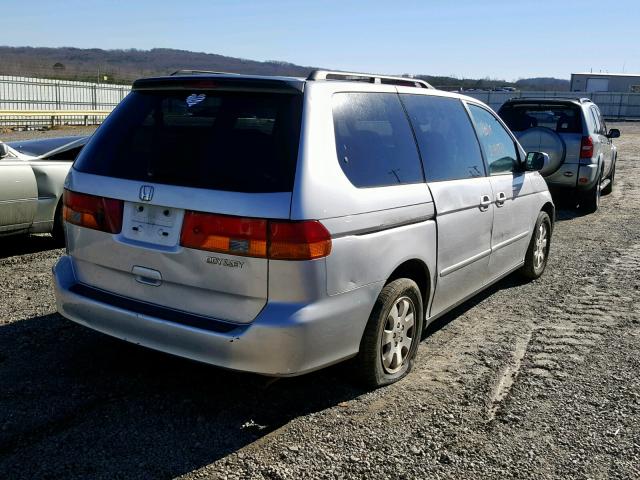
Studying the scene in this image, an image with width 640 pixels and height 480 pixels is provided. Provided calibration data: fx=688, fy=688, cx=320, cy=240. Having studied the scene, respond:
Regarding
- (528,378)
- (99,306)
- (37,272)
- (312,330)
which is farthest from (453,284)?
(37,272)

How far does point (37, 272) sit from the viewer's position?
251 inches

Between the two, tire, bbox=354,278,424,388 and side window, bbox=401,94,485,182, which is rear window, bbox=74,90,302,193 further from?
side window, bbox=401,94,485,182

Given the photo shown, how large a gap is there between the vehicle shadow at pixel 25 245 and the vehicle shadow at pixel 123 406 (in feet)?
8.86

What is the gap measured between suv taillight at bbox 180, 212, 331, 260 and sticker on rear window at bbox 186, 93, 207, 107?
71 cm

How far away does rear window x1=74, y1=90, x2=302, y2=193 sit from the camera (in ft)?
11.2

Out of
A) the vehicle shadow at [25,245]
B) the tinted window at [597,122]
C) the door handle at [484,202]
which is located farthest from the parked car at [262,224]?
the tinted window at [597,122]

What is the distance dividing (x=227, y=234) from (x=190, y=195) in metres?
0.30

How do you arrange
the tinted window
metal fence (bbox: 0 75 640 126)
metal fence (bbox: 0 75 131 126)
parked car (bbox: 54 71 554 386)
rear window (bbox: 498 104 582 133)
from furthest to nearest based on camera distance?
metal fence (bbox: 0 75 131 126) < metal fence (bbox: 0 75 640 126) < the tinted window < rear window (bbox: 498 104 582 133) < parked car (bbox: 54 71 554 386)

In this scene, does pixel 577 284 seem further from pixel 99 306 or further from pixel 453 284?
pixel 99 306

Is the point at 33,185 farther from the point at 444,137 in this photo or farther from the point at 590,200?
the point at 590,200

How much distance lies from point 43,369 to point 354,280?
6.68 ft

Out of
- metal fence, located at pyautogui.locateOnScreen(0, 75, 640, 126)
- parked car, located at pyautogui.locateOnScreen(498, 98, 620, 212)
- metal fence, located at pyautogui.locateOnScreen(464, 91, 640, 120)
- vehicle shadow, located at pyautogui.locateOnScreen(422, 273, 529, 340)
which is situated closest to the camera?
vehicle shadow, located at pyautogui.locateOnScreen(422, 273, 529, 340)

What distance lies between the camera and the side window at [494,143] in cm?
543

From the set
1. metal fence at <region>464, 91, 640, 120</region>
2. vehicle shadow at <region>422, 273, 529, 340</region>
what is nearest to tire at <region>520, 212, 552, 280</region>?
vehicle shadow at <region>422, 273, 529, 340</region>
